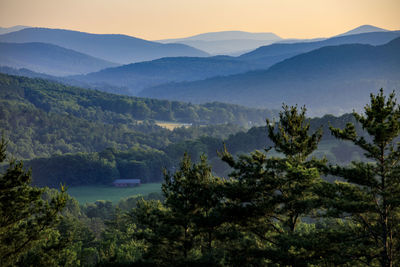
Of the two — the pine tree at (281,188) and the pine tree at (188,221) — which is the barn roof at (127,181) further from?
the pine tree at (281,188)

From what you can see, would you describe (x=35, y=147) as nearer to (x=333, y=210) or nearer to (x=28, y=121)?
(x=28, y=121)

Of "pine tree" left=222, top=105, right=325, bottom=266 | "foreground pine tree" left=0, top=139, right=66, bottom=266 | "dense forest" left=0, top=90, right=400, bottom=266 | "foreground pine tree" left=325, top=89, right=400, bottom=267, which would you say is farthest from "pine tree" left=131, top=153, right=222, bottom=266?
"foreground pine tree" left=325, top=89, right=400, bottom=267

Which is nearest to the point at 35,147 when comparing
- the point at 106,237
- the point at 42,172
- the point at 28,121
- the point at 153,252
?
the point at 28,121

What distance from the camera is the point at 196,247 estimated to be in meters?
21.9

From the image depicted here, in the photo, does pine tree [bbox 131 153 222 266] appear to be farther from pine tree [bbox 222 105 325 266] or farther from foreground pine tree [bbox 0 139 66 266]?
foreground pine tree [bbox 0 139 66 266]

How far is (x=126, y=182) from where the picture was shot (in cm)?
11344

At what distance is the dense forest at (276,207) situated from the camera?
1538cm

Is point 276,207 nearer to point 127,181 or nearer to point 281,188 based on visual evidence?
point 281,188

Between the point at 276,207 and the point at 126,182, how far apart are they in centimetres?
9808

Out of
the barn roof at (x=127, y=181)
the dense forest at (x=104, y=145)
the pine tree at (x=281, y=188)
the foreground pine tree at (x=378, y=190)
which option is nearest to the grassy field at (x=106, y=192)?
the barn roof at (x=127, y=181)

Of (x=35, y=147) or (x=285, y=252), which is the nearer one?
(x=285, y=252)

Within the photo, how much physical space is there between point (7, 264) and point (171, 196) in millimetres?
7507

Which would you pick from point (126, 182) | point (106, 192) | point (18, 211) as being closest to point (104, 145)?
point (126, 182)

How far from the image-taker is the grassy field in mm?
98713
